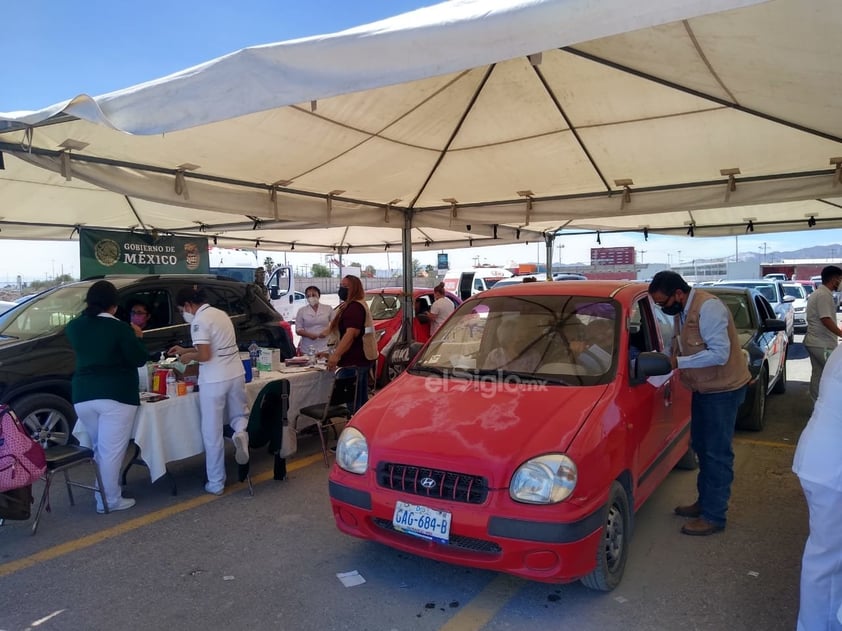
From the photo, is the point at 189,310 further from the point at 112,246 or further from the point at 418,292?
the point at 418,292

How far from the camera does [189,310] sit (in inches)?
179

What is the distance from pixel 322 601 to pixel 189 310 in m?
2.57

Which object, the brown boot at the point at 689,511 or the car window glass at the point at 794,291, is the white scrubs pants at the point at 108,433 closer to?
the brown boot at the point at 689,511

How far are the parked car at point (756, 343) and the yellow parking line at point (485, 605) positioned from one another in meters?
3.84

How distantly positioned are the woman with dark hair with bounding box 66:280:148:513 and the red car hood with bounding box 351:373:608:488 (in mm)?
1972

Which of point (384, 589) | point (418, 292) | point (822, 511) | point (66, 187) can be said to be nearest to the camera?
point (822, 511)

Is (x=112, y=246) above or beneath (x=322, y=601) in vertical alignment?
above

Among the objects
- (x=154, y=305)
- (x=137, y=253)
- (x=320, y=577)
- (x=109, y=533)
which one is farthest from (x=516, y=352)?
(x=137, y=253)

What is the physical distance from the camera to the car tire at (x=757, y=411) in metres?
6.12

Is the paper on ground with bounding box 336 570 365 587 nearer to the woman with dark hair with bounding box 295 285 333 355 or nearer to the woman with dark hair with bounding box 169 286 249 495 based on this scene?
the woman with dark hair with bounding box 169 286 249 495

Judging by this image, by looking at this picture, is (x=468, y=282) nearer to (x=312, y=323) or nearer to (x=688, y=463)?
(x=312, y=323)

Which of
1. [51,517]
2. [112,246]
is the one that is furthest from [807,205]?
[112,246]

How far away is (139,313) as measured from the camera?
21.2 ft

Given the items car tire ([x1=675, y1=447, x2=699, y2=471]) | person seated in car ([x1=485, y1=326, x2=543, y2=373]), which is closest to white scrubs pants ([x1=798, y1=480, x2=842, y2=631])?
person seated in car ([x1=485, y1=326, x2=543, y2=373])
